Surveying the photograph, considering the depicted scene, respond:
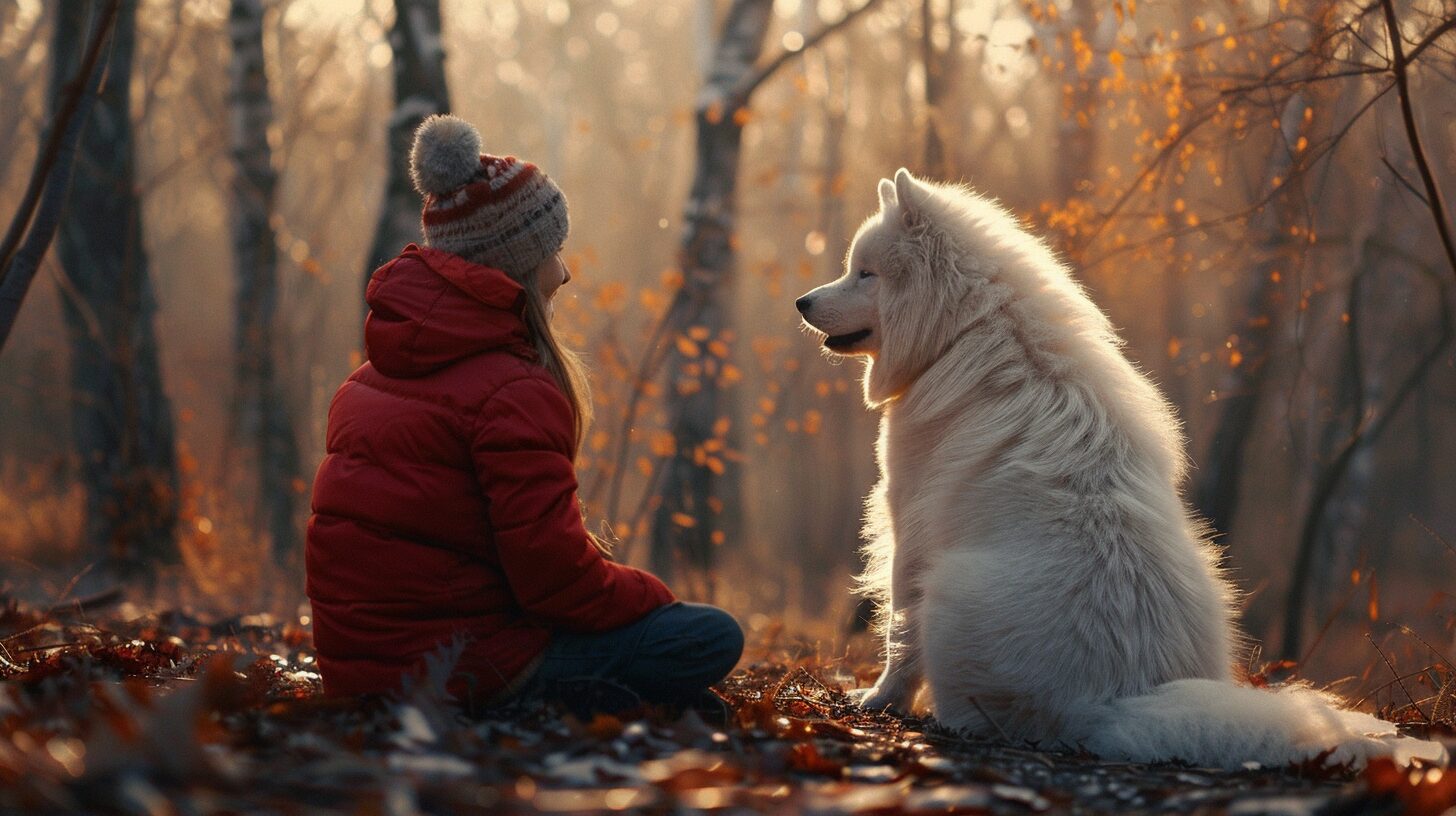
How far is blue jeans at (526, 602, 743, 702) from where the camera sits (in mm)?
3221

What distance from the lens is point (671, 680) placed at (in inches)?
130

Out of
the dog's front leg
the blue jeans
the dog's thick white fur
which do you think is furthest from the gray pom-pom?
the dog's front leg

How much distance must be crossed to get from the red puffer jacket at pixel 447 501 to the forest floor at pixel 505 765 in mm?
219

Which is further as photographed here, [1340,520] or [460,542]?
[1340,520]

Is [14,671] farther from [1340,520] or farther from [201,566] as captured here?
[1340,520]

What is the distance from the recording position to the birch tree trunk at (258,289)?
10086 millimetres

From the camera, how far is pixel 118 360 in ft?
28.1

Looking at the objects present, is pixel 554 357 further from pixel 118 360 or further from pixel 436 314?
pixel 118 360

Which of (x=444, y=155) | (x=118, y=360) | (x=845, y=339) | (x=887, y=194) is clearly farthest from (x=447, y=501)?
(x=118, y=360)

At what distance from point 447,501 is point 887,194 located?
2.45m

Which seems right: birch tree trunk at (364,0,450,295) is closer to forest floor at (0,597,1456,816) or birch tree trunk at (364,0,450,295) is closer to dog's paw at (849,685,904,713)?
forest floor at (0,597,1456,816)

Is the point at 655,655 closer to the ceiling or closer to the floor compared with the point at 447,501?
closer to the floor

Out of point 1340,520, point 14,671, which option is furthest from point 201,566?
point 1340,520

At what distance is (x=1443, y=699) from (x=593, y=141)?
40.1m
